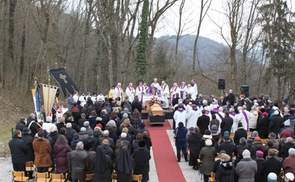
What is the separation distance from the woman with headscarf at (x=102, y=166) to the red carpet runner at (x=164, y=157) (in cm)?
249

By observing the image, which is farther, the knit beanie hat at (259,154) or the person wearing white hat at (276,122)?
the person wearing white hat at (276,122)

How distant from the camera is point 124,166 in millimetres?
9734

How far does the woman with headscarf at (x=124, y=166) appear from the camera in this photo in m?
9.67

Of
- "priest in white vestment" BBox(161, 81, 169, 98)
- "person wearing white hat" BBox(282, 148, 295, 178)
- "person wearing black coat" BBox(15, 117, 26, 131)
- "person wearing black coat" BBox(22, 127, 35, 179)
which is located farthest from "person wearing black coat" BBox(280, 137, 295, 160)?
"priest in white vestment" BBox(161, 81, 169, 98)

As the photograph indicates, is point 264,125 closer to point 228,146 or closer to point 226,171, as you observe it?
point 228,146

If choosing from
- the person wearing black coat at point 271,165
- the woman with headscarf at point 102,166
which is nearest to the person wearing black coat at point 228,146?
the person wearing black coat at point 271,165

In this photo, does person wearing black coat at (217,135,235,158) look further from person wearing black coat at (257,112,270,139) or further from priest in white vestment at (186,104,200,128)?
priest in white vestment at (186,104,200,128)

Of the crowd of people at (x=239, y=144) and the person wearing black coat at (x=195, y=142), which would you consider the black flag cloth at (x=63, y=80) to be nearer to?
the crowd of people at (x=239, y=144)

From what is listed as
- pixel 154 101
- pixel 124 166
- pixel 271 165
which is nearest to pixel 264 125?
pixel 271 165

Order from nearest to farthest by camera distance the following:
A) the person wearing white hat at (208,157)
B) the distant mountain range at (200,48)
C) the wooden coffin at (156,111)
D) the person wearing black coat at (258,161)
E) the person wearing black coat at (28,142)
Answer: the person wearing black coat at (258,161), the person wearing white hat at (208,157), the person wearing black coat at (28,142), the wooden coffin at (156,111), the distant mountain range at (200,48)

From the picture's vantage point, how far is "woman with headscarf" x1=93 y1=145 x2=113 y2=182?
957 centimetres

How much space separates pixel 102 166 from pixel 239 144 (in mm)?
4254

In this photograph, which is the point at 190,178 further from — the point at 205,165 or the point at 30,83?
the point at 30,83

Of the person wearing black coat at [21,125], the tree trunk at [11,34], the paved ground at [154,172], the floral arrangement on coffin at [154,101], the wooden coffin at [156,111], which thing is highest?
the tree trunk at [11,34]
